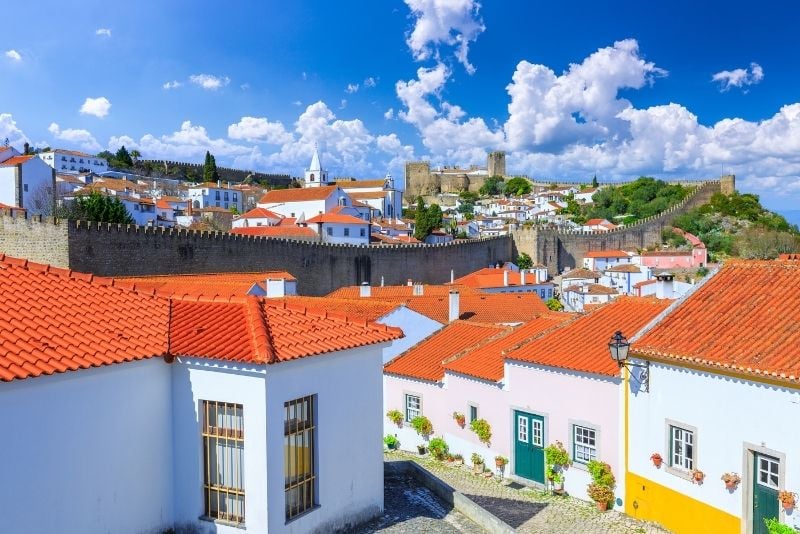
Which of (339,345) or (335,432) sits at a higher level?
(339,345)

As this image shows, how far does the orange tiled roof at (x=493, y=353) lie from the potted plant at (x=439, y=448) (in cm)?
160

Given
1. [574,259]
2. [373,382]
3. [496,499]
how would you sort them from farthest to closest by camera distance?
[574,259], [496,499], [373,382]

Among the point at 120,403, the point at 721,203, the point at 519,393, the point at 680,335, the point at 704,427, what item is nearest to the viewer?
the point at 120,403

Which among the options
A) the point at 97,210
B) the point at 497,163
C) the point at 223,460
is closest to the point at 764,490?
the point at 223,460

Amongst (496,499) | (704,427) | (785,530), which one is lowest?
(496,499)

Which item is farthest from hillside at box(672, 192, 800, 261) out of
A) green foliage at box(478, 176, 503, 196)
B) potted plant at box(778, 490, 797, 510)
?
potted plant at box(778, 490, 797, 510)

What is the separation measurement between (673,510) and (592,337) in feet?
11.2

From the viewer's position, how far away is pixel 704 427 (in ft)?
29.5

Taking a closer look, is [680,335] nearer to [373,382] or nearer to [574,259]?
[373,382]

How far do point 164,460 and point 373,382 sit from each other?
2494mm

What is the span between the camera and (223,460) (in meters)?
6.76

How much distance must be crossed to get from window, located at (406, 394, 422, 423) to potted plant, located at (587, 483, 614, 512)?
583 cm

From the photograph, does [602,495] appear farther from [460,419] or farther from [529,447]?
[460,419]

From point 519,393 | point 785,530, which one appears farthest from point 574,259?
point 785,530
